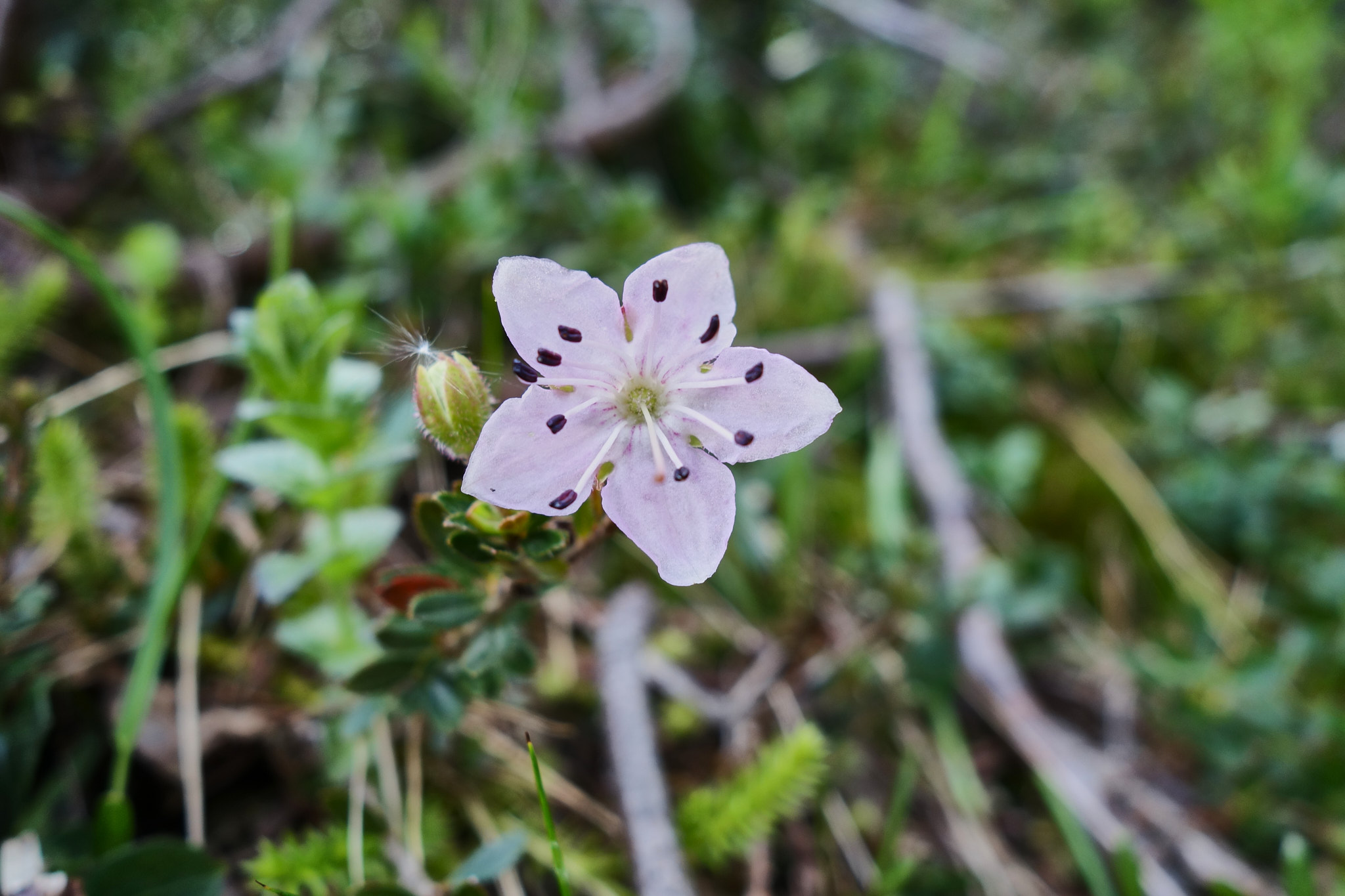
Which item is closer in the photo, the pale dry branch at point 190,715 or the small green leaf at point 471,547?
the small green leaf at point 471,547

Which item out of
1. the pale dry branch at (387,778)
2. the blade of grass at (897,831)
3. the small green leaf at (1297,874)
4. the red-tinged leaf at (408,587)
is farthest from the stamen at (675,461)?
the small green leaf at (1297,874)

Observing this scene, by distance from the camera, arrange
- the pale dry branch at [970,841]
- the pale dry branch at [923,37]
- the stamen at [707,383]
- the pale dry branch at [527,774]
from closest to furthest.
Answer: the stamen at [707,383], the pale dry branch at [527,774], the pale dry branch at [970,841], the pale dry branch at [923,37]

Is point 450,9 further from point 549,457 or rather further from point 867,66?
point 549,457

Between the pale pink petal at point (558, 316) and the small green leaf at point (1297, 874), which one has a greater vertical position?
the pale pink petal at point (558, 316)

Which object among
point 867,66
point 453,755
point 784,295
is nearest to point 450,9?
point 867,66

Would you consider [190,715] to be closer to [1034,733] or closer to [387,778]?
[387,778]

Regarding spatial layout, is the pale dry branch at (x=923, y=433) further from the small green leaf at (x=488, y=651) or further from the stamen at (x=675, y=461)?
the small green leaf at (x=488, y=651)

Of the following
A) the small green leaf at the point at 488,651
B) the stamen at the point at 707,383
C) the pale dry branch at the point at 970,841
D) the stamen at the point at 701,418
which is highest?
the stamen at the point at 707,383

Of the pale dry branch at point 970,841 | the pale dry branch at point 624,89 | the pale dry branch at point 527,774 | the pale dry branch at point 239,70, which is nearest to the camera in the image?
the pale dry branch at point 527,774
